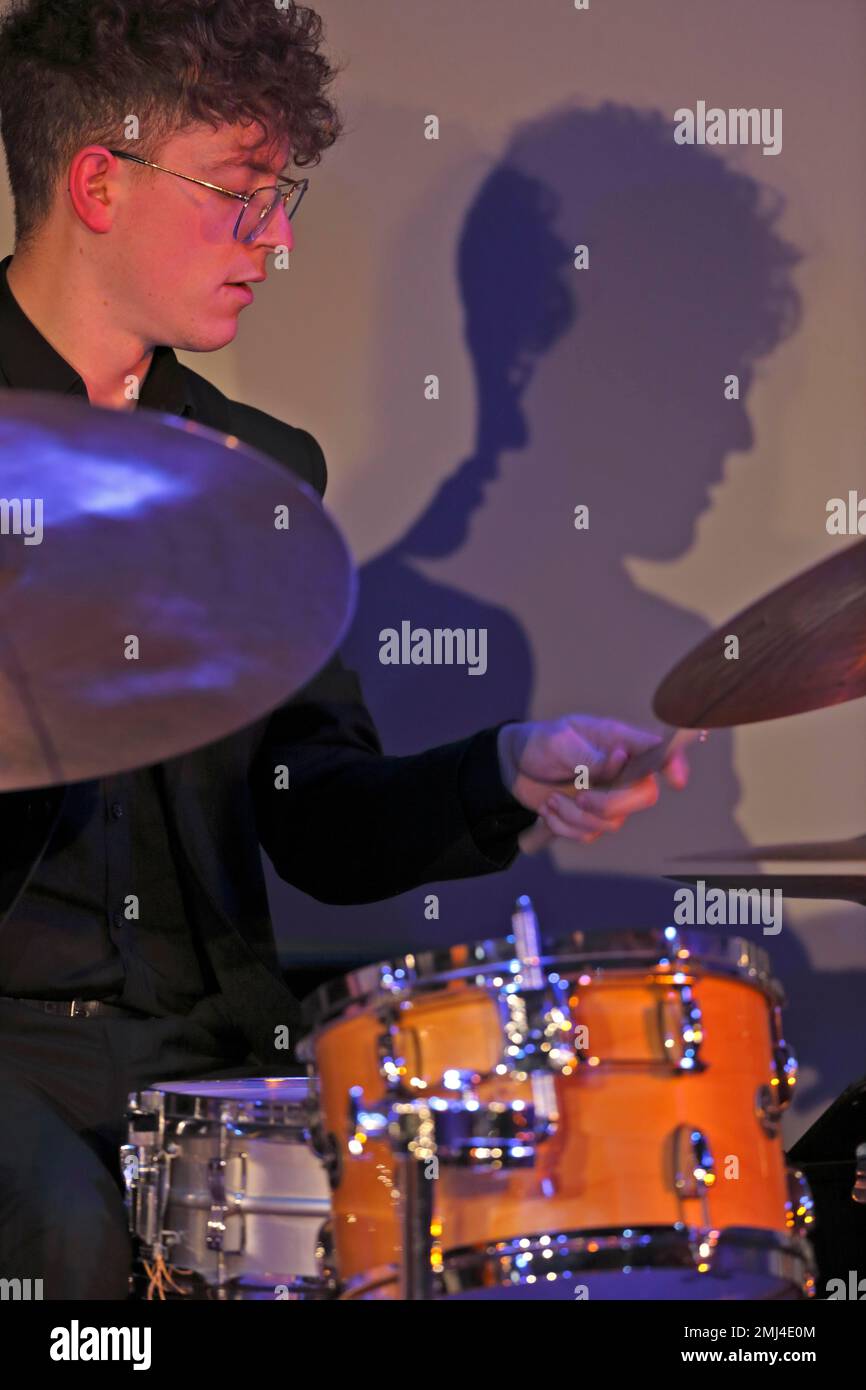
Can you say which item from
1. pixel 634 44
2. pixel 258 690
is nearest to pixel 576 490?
pixel 634 44

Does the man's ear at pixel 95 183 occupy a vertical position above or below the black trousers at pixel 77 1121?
above

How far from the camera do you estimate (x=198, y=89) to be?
6.77ft

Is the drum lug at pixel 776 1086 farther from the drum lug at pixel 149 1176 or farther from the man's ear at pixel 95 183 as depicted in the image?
the man's ear at pixel 95 183

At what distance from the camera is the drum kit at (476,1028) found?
53.1 inches

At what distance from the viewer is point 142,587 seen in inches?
53.2

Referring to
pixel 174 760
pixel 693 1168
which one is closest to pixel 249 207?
pixel 174 760

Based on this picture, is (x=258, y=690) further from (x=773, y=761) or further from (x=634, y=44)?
(x=634, y=44)

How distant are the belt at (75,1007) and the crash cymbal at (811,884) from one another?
0.87 metres

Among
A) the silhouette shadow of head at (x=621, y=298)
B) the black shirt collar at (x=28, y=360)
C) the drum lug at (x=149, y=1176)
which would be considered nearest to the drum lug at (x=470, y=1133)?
the drum lug at (x=149, y=1176)

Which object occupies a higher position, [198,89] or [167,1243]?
[198,89]

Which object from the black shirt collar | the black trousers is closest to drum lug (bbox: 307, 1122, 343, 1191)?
the black trousers

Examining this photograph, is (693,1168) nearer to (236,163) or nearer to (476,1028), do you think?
(476,1028)

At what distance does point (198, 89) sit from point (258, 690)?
3.13 feet

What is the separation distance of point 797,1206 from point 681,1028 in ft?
0.74
